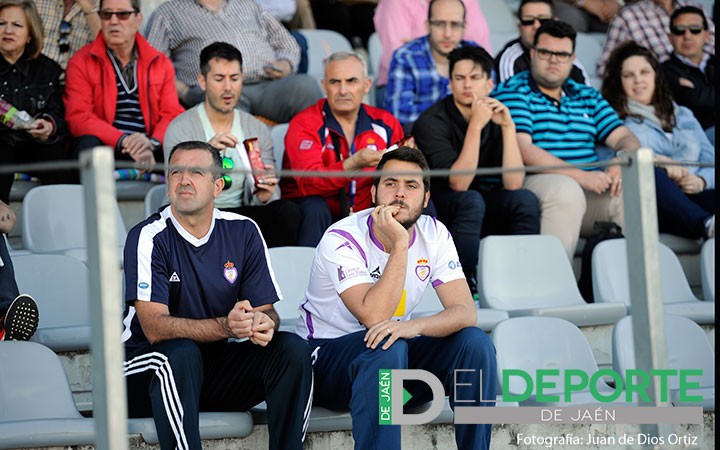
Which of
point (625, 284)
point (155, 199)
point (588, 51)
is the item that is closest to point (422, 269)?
point (625, 284)

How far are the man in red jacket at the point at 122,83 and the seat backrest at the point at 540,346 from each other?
1.96 m

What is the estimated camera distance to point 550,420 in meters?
3.38

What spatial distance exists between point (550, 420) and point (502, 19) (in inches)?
184

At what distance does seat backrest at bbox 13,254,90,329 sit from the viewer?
406 centimetres

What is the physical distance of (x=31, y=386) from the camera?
3428 millimetres

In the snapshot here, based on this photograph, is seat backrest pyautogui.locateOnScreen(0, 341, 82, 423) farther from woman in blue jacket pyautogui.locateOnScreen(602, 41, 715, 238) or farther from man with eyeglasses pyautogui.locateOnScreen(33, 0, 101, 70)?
woman in blue jacket pyautogui.locateOnScreen(602, 41, 715, 238)

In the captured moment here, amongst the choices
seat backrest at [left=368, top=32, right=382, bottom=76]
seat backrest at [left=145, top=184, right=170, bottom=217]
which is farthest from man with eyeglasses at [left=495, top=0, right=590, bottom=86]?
seat backrest at [left=145, top=184, right=170, bottom=217]

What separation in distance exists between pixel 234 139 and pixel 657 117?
2394mm

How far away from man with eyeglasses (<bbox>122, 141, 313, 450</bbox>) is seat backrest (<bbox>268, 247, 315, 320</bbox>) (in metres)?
0.61

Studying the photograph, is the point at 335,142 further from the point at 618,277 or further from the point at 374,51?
the point at 374,51

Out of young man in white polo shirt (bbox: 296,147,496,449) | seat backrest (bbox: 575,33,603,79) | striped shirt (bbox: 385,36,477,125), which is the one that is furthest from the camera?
seat backrest (bbox: 575,33,603,79)

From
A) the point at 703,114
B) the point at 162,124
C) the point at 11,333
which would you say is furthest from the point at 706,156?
the point at 11,333

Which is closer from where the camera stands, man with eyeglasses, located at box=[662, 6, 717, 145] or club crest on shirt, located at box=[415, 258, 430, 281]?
club crest on shirt, located at box=[415, 258, 430, 281]

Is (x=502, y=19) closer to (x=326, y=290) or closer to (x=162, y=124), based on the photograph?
(x=162, y=124)
